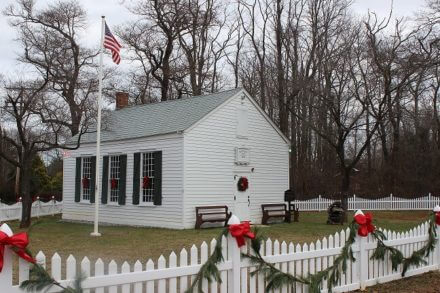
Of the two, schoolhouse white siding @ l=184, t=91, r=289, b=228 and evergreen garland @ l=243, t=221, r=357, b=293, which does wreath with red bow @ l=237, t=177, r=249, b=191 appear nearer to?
schoolhouse white siding @ l=184, t=91, r=289, b=228

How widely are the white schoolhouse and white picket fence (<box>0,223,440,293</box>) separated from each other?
35.1ft

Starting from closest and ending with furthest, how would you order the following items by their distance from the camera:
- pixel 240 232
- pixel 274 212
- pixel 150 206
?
pixel 240 232, pixel 150 206, pixel 274 212

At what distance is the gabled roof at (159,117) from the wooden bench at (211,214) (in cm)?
320

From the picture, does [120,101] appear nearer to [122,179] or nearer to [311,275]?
[122,179]

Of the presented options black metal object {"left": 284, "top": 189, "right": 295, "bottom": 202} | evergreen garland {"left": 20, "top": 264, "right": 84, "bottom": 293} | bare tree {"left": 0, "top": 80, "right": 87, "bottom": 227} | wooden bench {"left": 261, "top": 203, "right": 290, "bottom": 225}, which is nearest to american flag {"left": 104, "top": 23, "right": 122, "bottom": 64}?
bare tree {"left": 0, "top": 80, "right": 87, "bottom": 227}

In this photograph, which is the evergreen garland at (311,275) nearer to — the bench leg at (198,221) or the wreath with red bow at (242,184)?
the bench leg at (198,221)

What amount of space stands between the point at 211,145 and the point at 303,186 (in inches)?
748

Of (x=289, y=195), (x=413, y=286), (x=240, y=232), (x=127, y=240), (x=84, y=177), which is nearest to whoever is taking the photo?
(x=240, y=232)

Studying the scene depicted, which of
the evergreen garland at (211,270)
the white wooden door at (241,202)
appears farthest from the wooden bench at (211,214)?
the evergreen garland at (211,270)

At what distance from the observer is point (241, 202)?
2077 centimetres

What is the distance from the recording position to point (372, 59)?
22688 mm

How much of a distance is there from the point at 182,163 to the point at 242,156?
3.27 m

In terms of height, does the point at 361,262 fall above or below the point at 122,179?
below

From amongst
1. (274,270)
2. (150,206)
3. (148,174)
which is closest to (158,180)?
(148,174)
